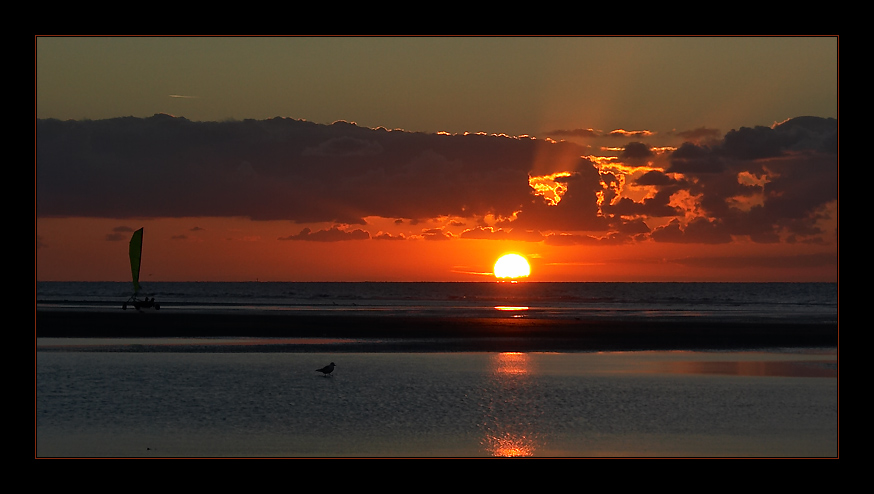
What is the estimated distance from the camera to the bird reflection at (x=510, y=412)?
714 inches

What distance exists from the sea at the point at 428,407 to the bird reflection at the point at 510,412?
6 centimetres

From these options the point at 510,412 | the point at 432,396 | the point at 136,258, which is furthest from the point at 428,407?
the point at 136,258

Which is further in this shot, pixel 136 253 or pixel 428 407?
pixel 136 253

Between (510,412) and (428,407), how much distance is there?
2148 millimetres

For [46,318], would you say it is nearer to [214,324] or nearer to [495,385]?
[214,324]

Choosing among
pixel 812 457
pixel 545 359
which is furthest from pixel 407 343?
pixel 812 457

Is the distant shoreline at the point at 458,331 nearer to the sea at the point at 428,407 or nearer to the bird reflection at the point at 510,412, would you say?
the sea at the point at 428,407

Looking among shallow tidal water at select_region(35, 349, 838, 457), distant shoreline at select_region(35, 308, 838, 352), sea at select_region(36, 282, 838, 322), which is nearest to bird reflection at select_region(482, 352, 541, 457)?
shallow tidal water at select_region(35, 349, 838, 457)

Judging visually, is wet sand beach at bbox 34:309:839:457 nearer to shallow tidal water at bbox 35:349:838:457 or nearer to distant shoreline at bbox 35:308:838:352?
shallow tidal water at bbox 35:349:838:457

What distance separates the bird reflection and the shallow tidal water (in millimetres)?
50

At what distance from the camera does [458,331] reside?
46625mm

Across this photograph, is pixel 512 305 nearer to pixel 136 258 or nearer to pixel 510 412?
pixel 136 258

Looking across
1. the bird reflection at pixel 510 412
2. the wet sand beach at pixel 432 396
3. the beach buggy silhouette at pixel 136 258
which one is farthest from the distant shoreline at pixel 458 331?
the bird reflection at pixel 510 412
